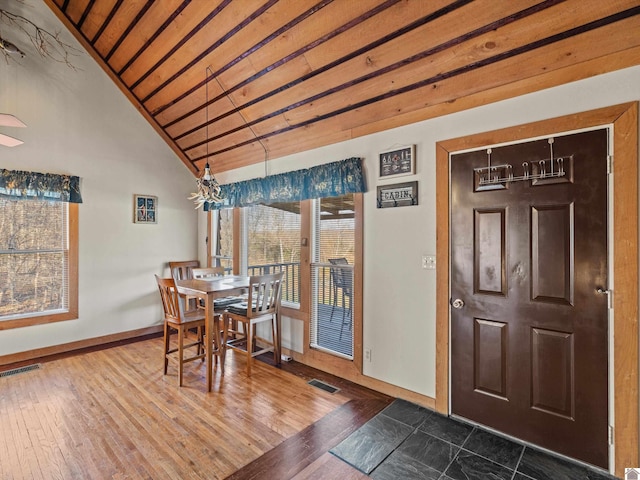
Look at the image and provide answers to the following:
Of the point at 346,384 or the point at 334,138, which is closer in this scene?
the point at 346,384

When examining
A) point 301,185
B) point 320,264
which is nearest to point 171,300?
point 320,264

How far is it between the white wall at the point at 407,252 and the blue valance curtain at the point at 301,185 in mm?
147

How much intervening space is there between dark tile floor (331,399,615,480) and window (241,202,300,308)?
185 centimetres

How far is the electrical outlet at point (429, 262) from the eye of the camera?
104 inches

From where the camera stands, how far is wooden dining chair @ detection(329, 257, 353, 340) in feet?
11.0

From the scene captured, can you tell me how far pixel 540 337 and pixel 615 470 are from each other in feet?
2.65

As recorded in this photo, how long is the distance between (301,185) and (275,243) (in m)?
1.01

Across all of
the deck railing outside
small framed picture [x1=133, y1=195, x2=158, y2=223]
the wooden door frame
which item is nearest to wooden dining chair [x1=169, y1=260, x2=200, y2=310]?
small framed picture [x1=133, y1=195, x2=158, y2=223]

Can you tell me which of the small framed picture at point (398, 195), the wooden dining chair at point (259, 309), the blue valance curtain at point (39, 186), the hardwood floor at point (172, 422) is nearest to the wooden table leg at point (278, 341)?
the wooden dining chair at point (259, 309)

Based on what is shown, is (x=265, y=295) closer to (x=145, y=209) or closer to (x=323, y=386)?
(x=323, y=386)

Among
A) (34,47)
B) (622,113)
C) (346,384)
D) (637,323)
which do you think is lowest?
(346,384)

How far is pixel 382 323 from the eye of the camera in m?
2.98

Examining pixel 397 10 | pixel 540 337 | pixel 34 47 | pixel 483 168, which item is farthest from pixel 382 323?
pixel 34 47

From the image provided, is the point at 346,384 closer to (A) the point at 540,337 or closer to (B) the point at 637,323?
(A) the point at 540,337
